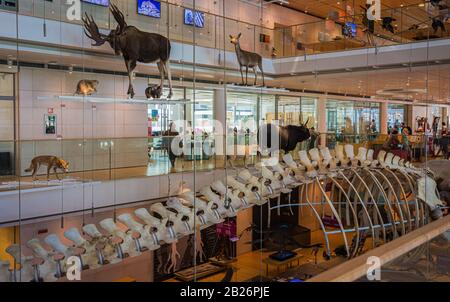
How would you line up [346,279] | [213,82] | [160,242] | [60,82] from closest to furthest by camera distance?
[346,279], [160,242], [60,82], [213,82]

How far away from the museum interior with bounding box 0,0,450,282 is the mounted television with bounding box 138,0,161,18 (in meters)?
0.06

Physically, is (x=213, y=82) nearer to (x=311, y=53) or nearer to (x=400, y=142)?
(x=311, y=53)

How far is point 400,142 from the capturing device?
296 inches

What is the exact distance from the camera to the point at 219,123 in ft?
34.4

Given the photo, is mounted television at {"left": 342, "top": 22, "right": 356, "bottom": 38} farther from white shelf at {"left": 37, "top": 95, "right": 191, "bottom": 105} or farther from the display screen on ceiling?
the display screen on ceiling

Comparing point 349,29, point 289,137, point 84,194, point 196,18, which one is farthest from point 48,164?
point 349,29

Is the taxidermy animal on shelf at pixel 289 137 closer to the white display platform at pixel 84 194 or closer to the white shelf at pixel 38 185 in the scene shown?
the white display platform at pixel 84 194

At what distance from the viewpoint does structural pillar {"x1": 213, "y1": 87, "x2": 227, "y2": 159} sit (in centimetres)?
889

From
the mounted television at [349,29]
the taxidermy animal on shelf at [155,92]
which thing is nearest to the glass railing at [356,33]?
the mounted television at [349,29]

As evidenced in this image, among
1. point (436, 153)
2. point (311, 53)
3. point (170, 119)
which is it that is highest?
point (311, 53)

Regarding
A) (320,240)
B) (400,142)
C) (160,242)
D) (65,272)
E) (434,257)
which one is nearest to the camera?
(434,257)

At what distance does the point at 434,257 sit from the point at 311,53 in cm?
945

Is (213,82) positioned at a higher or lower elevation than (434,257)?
higher
